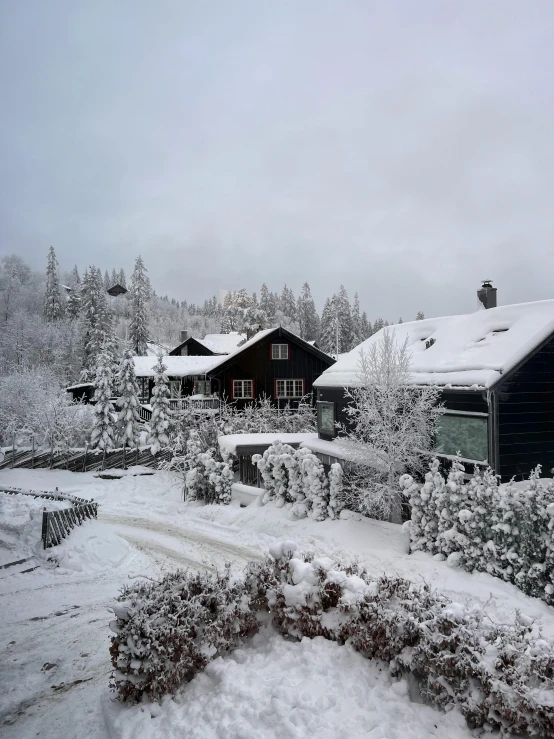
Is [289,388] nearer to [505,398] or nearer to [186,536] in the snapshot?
[186,536]

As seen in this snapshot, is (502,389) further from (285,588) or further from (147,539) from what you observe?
(147,539)

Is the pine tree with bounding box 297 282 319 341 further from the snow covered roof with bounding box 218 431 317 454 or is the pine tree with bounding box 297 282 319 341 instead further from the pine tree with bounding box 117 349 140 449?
the snow covered roof with bounding box 218 431 317 454

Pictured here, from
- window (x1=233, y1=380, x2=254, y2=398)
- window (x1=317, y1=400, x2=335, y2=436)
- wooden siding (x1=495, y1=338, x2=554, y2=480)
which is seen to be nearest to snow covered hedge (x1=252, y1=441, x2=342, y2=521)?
window (x1=317, y1=400, x2=335, y2=436)

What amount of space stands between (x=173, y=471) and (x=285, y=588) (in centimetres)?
2017

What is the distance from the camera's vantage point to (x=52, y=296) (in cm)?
5862

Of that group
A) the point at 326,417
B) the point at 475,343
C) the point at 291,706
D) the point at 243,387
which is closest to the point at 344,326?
the point at 243,387

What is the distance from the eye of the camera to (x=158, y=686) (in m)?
5.91

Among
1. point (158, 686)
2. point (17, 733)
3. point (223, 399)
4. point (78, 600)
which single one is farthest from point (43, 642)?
point (223, 399)

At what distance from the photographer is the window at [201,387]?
4109cm

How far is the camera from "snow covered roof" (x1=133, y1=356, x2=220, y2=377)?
39969 mm

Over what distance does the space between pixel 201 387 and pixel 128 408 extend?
12250 mm

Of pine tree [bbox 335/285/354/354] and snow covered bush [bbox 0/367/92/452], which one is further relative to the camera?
pine tree [bbox 335/285/354/354]

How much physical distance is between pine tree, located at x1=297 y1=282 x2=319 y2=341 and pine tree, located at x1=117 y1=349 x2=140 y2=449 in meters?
57.6

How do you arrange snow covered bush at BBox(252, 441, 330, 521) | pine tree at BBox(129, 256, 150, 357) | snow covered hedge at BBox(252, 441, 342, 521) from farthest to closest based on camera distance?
pine tree at BBox(129, 256, 150, 357) < snow covered bush at BBox(252, 441, 330, 521) < snow covered hedge at BBox(252, 441, 342, 521)
